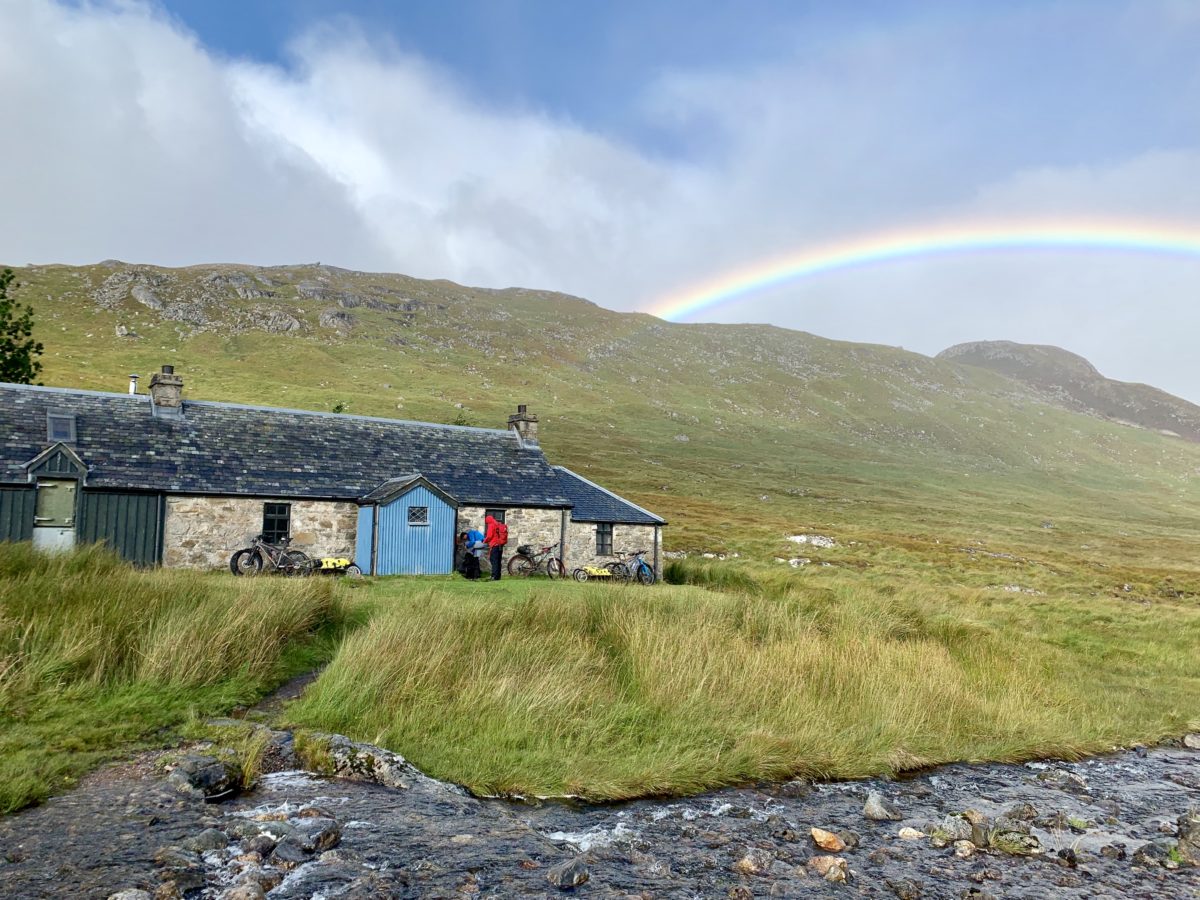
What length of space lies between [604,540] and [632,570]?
1.80m

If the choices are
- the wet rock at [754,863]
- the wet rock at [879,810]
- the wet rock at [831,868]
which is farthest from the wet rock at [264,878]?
the wet rock at [879,810]

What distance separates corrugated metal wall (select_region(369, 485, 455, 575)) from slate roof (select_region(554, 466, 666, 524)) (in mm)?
5242

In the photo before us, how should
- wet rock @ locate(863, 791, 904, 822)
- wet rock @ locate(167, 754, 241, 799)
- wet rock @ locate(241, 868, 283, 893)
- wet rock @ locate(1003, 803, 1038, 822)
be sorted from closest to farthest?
wet rock @ locate(241, 868, 283, 893) → wet rock @ locate(167, 754, 241, 799) → wet rock @ locate(863, 791, 904, 822) → wet rock @ locate(1003, 803, 1038, 822)

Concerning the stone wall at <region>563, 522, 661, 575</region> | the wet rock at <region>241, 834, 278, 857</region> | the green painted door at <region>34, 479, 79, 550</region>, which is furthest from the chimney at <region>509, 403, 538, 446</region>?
the wet rock at <region>241, 834, 278, 857</region>

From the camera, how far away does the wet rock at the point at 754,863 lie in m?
5.80

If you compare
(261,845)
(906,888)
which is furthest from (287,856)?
(906,888)

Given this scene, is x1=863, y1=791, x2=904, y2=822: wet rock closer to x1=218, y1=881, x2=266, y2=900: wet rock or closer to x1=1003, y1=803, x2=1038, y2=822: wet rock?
x1=1003, y1=803, x2=1038, y2=822: wet rock

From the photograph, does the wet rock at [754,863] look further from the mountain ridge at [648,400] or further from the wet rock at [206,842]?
the mountain ridge at [648,400]

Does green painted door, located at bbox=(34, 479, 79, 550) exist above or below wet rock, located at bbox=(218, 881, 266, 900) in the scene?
above

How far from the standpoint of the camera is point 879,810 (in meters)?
7.25

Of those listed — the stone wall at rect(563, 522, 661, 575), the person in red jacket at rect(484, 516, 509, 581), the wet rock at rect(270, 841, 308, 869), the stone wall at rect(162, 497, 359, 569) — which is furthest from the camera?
the stone wall at rect(563, 522, 661, 575)

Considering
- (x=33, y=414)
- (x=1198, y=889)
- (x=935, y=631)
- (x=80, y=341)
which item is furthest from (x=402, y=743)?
(x=80, y=341)

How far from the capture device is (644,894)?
17.4 ft

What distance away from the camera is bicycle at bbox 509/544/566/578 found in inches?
1060
